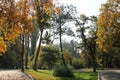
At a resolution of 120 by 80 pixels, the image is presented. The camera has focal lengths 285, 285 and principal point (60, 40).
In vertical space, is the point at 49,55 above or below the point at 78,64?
above

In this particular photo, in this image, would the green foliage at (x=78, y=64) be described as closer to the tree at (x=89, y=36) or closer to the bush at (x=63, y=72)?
the tree at (x=89, y=36)

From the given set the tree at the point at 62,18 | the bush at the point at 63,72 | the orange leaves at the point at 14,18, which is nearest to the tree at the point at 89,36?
the tree at the point at 62,18

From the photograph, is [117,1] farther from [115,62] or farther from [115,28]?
[115,62]

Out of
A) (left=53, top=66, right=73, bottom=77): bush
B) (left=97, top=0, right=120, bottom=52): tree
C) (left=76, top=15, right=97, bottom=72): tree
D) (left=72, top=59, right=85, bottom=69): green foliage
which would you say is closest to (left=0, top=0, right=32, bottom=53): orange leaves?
(left=53, top=66, right=73, bottom=77): bush

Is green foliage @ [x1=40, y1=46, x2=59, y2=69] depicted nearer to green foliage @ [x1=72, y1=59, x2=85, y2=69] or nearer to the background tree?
green foliage @ [x1=72, y1=59, x2=85, y2=69]

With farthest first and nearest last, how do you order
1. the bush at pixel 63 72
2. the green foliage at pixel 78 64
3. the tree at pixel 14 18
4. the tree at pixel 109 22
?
the green foliage at pixel 78 64, the tree at pixel 109 22, the bush at pixel 63 72, the tree at pixel 14 18

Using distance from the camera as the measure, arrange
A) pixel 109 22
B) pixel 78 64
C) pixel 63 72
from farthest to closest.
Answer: pixel 78 64, pixel 109 22, pixel 63 72

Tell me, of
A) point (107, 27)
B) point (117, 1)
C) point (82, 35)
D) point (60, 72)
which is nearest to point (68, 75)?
point (60, 72)

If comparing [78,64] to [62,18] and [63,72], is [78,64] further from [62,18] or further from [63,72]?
[63,72]

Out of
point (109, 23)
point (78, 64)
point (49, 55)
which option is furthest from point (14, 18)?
point (78, 64)

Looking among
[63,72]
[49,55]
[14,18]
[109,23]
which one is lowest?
[63,72]

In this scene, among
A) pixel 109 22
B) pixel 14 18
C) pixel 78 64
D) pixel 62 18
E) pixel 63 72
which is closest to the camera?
pixel 14 18

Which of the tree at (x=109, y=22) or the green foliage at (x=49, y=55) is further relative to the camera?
the green foliage at (x=49, y=55)

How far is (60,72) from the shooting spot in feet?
114
